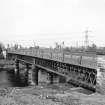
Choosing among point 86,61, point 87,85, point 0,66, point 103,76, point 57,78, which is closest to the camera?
point 103,76

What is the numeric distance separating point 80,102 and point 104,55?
3736 millimetres

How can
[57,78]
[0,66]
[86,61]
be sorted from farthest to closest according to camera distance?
[0,66]
[57,78]
[86,61]

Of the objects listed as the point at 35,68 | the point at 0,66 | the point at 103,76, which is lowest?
the point at 0,66

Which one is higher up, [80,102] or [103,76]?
[103,76]

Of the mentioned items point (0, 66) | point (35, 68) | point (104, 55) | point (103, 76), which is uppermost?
point (104, 55)

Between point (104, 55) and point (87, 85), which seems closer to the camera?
point (104, 55)

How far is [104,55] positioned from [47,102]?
196 inches

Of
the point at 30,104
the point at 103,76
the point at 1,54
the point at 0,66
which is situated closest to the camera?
the point at 30,104

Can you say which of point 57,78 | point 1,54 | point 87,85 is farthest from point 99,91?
point 1,54

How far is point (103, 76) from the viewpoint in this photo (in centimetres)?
855

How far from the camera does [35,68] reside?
2600 cm

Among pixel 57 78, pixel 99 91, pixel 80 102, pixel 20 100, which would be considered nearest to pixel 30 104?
pixel 20 100

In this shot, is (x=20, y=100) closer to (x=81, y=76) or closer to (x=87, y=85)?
(x=87, y=85)

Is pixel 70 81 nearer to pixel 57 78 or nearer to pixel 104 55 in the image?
pixel 104 55
